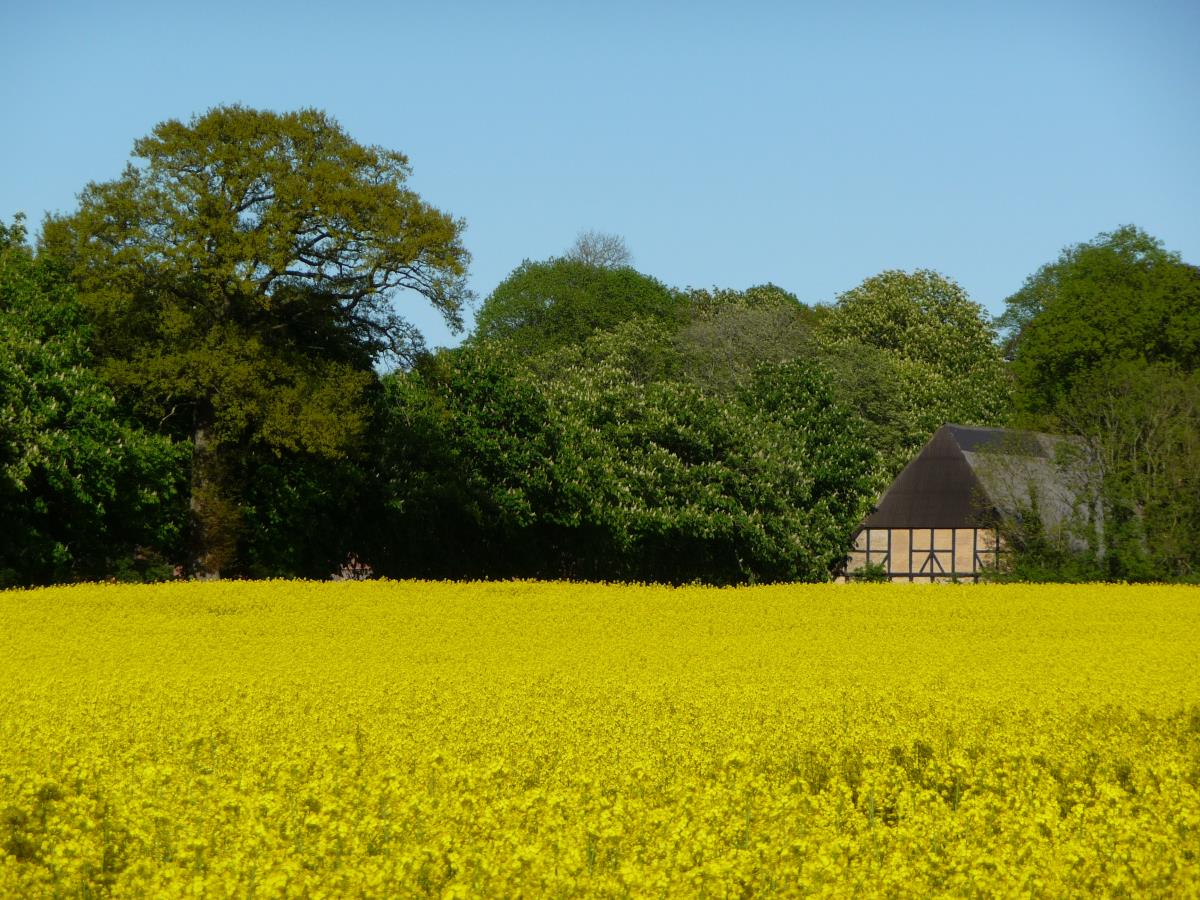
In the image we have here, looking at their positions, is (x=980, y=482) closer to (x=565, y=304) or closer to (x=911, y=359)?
(x=911, y=359)

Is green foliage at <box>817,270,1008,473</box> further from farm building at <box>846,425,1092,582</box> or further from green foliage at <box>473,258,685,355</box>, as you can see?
green foliage at <box>473,258,685,355</box>

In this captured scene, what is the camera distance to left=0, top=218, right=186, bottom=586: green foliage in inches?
1318

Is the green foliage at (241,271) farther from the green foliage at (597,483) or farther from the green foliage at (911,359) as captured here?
the green foliage at (911,359)

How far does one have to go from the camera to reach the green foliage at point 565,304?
277ft

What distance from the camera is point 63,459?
33156 millimetres

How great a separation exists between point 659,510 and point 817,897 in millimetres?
39025

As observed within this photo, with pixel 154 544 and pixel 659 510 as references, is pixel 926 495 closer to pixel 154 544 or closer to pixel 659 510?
pixel 659 510

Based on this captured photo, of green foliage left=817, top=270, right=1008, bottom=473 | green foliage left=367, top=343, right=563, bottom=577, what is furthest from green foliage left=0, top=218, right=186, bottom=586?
green foliage left=817, top=270, right=1008, bottom=473

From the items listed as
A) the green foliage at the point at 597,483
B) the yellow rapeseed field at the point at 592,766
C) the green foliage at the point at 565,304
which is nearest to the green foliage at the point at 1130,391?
the green foliage at the point at 597,483

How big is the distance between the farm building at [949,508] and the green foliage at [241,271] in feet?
69.0

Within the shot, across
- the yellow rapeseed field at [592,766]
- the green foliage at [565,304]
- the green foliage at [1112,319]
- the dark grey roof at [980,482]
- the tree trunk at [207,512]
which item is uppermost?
the green foliage at [565,304]

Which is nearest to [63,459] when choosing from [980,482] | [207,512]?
[207,512]

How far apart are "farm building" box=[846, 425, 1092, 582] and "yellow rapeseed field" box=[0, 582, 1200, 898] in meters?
25.4

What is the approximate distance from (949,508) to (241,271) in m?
27.6
